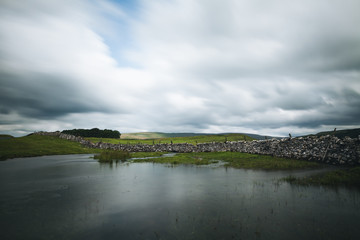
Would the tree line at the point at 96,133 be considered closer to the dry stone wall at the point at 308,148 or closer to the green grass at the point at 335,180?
the dry stone wall at the point at 308,148

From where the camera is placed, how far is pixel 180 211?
444 inches

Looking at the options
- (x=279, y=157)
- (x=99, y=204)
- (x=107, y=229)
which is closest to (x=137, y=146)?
(x=279, y=157)

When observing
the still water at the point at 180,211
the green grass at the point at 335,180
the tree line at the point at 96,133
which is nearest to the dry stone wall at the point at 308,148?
the green grass at the point at 335,180

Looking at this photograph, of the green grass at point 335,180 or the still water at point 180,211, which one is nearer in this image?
the still water at point 180,211

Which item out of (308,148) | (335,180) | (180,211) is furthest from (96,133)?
(335,180)

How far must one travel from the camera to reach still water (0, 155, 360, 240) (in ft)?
28.2

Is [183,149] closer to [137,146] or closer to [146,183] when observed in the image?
[137,146]

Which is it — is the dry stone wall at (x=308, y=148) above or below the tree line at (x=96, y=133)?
below

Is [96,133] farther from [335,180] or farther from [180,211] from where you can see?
[335,180]

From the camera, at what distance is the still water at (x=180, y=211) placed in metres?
8.59

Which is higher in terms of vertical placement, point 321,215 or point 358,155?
point 358,155

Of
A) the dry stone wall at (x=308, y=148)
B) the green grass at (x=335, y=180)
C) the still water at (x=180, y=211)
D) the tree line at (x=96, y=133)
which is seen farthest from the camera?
the tree line at (x=96, y=133)

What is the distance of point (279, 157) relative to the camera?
3522cm

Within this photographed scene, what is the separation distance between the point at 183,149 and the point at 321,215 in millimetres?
50107
